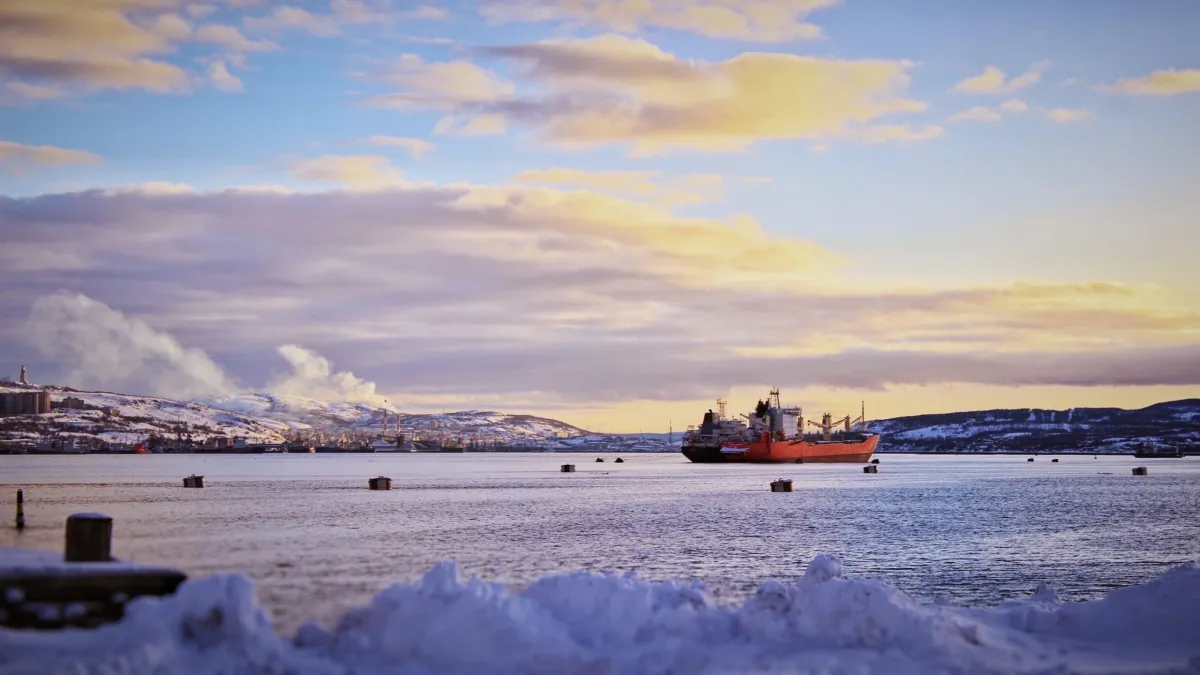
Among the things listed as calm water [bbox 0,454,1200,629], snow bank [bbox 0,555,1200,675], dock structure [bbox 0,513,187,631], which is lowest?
calm water [bbox 0,454,1200,629]

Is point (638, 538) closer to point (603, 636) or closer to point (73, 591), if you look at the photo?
point (603, 636)

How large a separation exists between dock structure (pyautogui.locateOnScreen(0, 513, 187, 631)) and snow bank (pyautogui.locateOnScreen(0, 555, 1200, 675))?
2.33 ft

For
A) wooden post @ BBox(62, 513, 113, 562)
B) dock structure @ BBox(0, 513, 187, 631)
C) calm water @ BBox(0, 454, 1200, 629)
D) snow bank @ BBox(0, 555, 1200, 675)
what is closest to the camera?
snow bank @ BBox(0, 555, 1200, 675)

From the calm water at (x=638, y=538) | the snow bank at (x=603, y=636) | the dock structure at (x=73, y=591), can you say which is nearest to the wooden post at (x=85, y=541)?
the dock structure at (x=73, y=591)

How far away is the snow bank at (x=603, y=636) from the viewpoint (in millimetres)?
13617

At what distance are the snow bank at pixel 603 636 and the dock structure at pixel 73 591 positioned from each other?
2.33 ft

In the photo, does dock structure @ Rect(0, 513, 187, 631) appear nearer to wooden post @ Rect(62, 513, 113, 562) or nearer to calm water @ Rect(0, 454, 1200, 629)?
wooden post @ Rect(62, 513, 113, 562)

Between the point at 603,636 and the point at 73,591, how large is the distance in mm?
7242

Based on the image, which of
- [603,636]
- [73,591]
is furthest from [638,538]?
[73,591]

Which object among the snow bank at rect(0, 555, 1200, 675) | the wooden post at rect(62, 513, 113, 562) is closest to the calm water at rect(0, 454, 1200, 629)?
the wooden post at rect(62, 513, 113, 562)

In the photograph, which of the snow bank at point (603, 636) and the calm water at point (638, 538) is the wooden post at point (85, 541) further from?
the calm water at point (638, 538)

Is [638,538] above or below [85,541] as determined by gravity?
below

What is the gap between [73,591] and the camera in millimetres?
14969

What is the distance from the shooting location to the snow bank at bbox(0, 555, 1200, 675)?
1362cm
